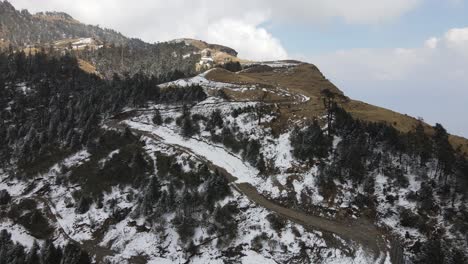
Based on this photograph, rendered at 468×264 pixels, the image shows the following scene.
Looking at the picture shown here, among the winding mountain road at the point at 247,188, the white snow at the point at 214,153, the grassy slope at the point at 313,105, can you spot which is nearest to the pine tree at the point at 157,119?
the winding mountain road at the point at 247,188

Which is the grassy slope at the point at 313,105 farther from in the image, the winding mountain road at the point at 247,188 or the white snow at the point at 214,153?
the winding mountain road at the point at 247,188

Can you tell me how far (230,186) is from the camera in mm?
57562

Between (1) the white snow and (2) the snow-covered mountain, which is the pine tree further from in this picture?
(1) the white snow

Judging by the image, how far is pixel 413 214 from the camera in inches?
1992

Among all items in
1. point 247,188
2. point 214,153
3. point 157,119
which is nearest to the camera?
point 247,188

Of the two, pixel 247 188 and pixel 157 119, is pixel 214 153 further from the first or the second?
pixel 157 119

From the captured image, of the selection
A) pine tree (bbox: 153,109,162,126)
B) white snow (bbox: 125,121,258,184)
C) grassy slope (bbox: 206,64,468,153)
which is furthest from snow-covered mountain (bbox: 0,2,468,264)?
grassy slope (bbox: 206,64,468,153)

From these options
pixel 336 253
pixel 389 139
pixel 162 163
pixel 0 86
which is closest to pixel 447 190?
pixel 389 139

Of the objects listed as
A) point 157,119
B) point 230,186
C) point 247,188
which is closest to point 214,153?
point 230,186

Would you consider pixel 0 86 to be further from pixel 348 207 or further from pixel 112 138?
pixel 348 207

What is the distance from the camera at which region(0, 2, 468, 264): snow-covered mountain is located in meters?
47.8

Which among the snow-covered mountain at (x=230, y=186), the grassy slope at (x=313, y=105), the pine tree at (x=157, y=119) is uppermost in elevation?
the grassy slope at (x=313, y=105)

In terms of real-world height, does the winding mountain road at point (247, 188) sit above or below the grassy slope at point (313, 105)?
below

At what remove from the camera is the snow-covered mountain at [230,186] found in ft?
157
